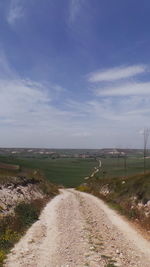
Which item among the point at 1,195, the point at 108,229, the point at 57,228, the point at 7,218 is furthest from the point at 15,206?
the point at 108,229

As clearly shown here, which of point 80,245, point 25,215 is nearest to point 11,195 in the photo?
point 25,215

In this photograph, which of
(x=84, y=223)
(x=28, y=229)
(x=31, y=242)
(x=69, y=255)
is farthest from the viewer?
(x=84, y=223)

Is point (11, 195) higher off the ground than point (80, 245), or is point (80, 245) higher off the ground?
point (11, 195)

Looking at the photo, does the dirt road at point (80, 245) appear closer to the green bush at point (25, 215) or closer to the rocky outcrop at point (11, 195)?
the green bush at point (25, 215)

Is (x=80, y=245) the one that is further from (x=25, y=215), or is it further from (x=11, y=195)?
(x=11, y=195)

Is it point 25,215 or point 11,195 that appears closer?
point 25,215

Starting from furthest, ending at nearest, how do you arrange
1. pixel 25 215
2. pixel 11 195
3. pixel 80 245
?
pixel 11 195 → pixel 25 215 → pixel 80 245

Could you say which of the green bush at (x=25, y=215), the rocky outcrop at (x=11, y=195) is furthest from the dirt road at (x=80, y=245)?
the rocky outcrop at (x=11, y=195)

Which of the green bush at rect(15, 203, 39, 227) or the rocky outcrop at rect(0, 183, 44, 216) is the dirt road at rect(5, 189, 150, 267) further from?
the rocky outcrop at rect(0, 183, 44, 216)

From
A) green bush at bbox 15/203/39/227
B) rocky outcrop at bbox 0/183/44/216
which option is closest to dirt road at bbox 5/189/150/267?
green bush at bbox 15/203/39/227

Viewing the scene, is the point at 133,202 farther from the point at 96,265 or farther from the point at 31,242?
the point at 96,265
